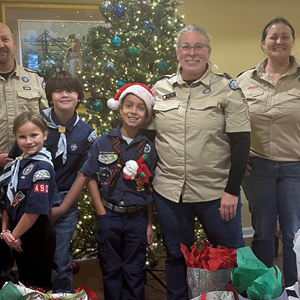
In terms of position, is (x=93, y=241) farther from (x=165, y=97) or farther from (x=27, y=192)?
(x=165, y=97)

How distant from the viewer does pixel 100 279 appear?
2.99 meters

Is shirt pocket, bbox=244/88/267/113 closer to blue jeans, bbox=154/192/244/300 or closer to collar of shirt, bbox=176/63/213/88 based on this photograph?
collar of shirt, bbox=176/63/213/88

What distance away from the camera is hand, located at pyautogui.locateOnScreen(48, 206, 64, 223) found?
2074mm

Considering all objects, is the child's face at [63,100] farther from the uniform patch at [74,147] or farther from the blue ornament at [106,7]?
the blue ornament at [106,7]

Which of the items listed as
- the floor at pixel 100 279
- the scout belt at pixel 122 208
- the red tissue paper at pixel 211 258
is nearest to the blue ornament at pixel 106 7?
the scout belt at pixel 122 208

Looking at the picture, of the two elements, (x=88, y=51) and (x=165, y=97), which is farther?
(x=88, y=51)

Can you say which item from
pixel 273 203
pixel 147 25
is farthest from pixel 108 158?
pixel 147 25

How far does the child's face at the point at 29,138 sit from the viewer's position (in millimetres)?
1964

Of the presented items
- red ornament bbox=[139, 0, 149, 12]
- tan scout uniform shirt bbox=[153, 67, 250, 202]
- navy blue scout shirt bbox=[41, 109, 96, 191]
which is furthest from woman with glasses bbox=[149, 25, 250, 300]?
red ornament bbox=[139, 0, 149, 12]

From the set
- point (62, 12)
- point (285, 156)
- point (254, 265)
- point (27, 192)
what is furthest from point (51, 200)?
point (62, 12)

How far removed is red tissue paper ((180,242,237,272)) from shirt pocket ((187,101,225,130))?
2.14 ft

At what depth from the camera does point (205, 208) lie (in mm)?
1992

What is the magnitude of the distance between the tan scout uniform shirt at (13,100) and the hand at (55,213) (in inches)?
21.3

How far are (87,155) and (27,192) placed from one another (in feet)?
1.30
